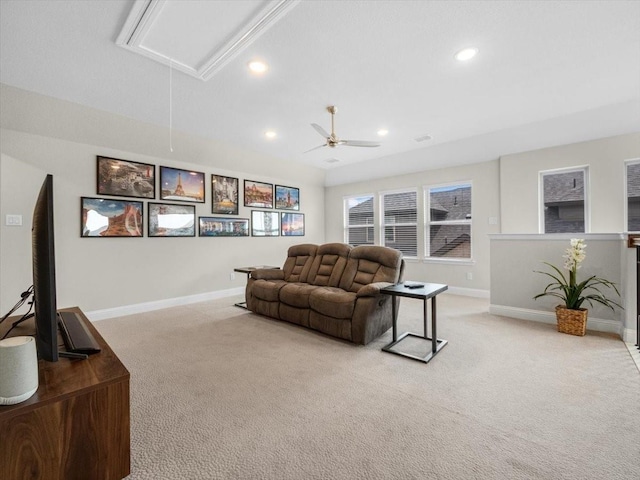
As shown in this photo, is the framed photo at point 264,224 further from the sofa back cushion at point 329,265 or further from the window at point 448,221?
the window at point 448,221

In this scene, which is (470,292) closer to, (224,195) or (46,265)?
(224,195)

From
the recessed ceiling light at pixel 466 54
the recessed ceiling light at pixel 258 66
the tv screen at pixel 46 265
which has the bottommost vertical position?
the tv screen at pixel 46 265

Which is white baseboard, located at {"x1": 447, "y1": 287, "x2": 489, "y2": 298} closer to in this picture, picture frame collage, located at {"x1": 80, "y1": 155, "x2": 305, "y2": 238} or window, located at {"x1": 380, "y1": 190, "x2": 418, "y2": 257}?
window, located at {"x1": 380, "y1": 190, "x2": 418, "y2": 257}

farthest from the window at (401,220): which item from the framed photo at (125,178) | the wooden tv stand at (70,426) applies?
the wooden tv stand at (70,426)

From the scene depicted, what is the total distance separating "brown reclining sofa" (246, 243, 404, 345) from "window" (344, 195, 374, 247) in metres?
3.00

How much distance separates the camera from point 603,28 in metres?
2.38

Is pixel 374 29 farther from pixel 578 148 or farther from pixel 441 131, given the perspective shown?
pixel 578 148

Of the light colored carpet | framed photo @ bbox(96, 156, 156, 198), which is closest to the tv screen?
the light colored carpet

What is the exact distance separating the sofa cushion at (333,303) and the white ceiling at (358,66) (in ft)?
7.80

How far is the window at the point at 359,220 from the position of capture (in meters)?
7.25

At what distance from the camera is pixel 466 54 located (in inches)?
107

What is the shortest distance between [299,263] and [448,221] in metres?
3.36

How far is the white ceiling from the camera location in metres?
2.21

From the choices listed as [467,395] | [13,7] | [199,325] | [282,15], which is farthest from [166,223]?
[467,395]
